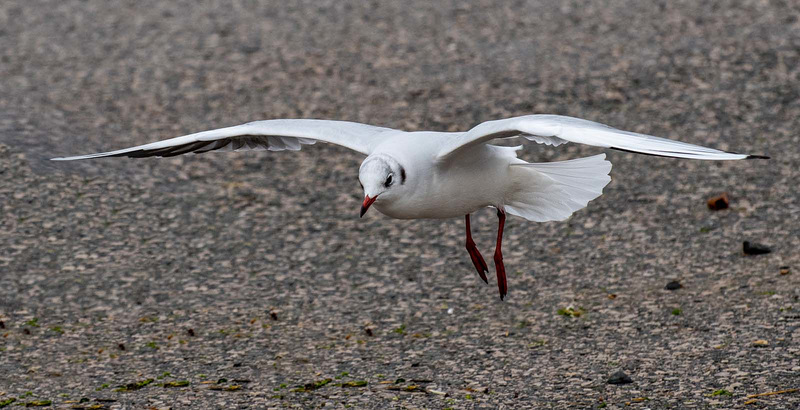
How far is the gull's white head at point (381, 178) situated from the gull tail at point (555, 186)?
0.91 metres

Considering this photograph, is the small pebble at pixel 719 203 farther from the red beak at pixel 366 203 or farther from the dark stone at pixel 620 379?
the red beak at pixel 366 203

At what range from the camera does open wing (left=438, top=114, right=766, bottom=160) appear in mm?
3844

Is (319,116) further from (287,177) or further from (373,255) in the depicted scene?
(373,255)

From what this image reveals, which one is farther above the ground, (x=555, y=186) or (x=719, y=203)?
(x=555, y=186)


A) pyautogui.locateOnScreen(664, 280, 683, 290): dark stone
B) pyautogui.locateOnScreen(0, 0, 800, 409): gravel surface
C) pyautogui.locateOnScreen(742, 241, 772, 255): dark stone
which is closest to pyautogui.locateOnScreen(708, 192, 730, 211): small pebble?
pyautogui.locateOnScreen(0, 0, 800, 409): gravel surface

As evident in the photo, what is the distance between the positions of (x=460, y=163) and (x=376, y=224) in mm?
Result: 2930

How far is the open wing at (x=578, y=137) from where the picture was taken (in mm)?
3844

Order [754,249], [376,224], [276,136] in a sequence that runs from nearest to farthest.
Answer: [276,136] → [754,249] → [376,224]

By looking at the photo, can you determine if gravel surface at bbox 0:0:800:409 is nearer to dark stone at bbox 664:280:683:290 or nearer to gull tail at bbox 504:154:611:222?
dark stone at bbox 664:280:683:290

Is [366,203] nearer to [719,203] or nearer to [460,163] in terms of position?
[460,163]

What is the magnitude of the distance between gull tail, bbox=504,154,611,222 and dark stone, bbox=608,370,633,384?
→ 0.91 meters

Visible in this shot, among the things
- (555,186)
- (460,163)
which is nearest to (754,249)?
(555,186)

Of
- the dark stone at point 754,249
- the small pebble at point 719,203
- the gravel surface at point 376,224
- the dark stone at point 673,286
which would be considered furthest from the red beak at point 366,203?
the small pebble at point 719,203

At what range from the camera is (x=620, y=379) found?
5328mm
